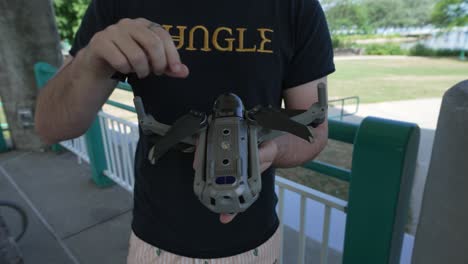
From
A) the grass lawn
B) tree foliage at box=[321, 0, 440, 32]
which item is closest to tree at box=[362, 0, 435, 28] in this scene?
tree foliage at box=[321, 0, 440, 32]

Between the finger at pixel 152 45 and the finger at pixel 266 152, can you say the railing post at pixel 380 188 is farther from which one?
the finger at pixel 152 45

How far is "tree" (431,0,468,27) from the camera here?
70.9 feet

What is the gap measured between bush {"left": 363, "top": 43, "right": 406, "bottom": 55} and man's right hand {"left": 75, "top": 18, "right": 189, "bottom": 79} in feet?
103

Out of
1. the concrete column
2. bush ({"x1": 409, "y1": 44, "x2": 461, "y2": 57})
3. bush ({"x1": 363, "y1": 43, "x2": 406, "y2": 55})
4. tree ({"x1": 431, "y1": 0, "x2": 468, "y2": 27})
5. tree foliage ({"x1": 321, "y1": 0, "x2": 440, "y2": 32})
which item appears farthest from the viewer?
bush ({"x1": 363, "y1": 43, "x2": 406, "y2": 55})

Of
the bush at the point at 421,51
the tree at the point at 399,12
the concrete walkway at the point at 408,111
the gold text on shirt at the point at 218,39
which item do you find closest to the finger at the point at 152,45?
the gold text on shirt at the point at 218,39

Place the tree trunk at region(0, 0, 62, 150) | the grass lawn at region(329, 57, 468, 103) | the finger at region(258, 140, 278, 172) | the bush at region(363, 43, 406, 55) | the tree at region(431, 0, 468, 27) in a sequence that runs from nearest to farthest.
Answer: the finger at region(258, 140, 278, 172) < the tree trunk at region(0, 0, 62, 150) < the grass lawn at region(329, 57, 468, 103) < the tree at region(431, 0, 468, 27) < the bush at region(363, 43, 406, 55)

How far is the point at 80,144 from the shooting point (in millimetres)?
3721

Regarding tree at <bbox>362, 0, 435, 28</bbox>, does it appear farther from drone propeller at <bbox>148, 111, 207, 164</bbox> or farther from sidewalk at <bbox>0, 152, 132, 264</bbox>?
drone propeller at <bbox>148, 111, 207, 164</bbox>

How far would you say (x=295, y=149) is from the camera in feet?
2.85

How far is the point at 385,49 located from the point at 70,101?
31.7 meters

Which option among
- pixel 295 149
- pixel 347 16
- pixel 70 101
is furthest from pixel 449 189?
pixel 347 16

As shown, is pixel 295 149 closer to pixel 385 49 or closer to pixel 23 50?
pixel 23 50

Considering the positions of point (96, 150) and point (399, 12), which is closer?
point (96, 150)

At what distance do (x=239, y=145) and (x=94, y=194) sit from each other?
309 cm
